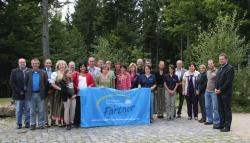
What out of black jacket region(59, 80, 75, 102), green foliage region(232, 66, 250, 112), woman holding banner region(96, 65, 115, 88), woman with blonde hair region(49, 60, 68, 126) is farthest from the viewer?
green foliage region(232, 66, 250, 112)

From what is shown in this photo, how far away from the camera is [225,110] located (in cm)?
1338

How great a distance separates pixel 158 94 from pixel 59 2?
11773 mm

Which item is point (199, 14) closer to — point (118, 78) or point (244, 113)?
point (244, 113)

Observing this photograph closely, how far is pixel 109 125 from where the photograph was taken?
14.3 m

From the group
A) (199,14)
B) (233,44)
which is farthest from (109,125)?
(199,14)

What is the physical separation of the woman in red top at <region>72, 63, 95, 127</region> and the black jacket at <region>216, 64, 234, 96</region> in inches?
149

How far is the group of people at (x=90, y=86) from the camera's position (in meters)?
13.6

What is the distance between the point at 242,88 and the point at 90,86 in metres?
8.54

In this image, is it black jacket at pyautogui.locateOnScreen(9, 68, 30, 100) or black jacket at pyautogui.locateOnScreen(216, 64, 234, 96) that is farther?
black jacket at pyautogui.locateOnScreen(9, 68, 30, 100)

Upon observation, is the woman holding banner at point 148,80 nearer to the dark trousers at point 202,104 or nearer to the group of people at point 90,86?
the group of people at point 90,86

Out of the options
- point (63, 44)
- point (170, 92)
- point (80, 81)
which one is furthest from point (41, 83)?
point (63, 44)

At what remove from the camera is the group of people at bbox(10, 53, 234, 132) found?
1361 centimetres

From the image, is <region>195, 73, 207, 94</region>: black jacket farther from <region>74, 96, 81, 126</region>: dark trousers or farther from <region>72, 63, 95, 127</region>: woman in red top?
<region>74, 96, 81, 126</region>: dark trousers

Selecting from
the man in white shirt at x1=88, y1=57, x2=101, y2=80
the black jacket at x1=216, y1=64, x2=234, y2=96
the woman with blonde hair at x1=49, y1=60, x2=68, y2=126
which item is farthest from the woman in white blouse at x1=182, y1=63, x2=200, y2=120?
the woman with blonde hair at x1=49, y1=60, x2=68, y2=126
